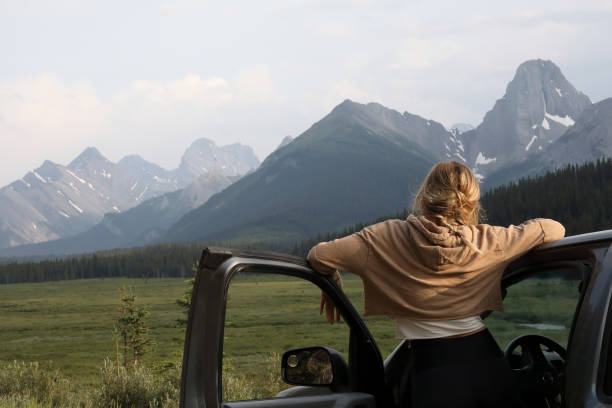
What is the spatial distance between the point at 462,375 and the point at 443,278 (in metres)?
0.37

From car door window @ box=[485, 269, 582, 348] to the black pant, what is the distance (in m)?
0.38

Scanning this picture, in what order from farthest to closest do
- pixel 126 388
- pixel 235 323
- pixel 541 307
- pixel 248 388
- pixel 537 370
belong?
pixel 126 388, pixel 248 388, pixel 537 370, pixel 541 307, pixel 235 323

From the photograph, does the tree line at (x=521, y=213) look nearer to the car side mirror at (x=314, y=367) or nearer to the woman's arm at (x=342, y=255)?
the car side mirror at (x=314, y=367)

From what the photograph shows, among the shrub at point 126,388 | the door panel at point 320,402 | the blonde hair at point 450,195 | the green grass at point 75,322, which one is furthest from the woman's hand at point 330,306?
the green grass at point 75,322

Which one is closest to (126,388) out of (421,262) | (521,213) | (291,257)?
(291,257)

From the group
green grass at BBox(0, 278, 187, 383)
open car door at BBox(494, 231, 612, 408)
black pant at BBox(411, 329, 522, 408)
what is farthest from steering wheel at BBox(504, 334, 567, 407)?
green grass at BBox(0, 278, 187, 383)

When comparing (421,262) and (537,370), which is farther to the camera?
(537,370)

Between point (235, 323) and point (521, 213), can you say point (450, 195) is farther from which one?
point (521, 213)

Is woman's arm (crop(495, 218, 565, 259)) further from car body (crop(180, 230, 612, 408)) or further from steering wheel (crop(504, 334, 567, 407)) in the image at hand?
steering wheel (crop(504, 334, 567, 407))

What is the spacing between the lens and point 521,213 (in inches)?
4545

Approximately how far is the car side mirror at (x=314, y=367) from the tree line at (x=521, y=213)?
9921cm

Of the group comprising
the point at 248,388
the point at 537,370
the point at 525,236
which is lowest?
the point at 248,388

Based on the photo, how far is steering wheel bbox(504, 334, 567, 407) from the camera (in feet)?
9.91

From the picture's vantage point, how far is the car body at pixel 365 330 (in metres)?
2.13
